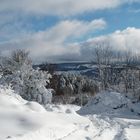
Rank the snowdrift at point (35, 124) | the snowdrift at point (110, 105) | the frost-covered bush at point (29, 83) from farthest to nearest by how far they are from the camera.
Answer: the frost-covered bush at point (29, 83), the snowdrift at point (110, 105), the snowdrift at point (35, 124)

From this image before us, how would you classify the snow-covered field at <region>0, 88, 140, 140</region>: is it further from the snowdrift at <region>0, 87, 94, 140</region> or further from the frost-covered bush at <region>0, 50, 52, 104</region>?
the frost-covered bush at <region>0, 50, 52, 104</region>

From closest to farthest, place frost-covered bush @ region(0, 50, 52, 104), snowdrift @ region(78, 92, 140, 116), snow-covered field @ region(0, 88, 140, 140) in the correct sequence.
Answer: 1. snow-covered field @ region(0, 88, 140, 140)
2. snowdrift @ region(78, 92, 140, 116)
3. frost-covered bush @ region(0, 50, 52, 104)

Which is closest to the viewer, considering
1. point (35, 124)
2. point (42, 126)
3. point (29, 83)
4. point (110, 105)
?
point (42, 126)

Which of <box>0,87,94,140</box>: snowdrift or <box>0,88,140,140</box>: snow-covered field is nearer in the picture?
<box>0,87,94,140</box>: snowdrift

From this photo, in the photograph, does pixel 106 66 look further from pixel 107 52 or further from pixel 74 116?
pixel 74 116

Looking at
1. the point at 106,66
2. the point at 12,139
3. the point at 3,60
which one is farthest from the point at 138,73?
the point at 12,139

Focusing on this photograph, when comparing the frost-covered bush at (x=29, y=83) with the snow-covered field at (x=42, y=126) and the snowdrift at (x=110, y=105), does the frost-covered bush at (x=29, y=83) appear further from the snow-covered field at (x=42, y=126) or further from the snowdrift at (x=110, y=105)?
the snow-covered field at (x=42, y=126)

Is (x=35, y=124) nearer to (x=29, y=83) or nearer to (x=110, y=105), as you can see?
(x=110, y=105)

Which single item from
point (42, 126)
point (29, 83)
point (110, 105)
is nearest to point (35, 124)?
point (42, 126)

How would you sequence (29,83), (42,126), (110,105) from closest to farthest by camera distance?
(42,126)
(110,105)
(29,83)

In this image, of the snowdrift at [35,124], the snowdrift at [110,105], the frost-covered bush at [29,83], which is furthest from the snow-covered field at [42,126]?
the frost-covered bush at [29,83]

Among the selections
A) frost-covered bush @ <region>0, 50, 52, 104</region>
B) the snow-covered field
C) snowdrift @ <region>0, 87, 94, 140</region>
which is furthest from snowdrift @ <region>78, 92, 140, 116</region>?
snowdrift @ <region>0, 87, 94, 140</region>

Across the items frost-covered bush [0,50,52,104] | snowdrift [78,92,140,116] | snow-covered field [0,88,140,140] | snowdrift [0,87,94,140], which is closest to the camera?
snowdrift [0,87,94,140]

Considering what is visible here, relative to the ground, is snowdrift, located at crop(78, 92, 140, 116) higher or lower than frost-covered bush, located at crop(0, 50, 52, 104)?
lower
